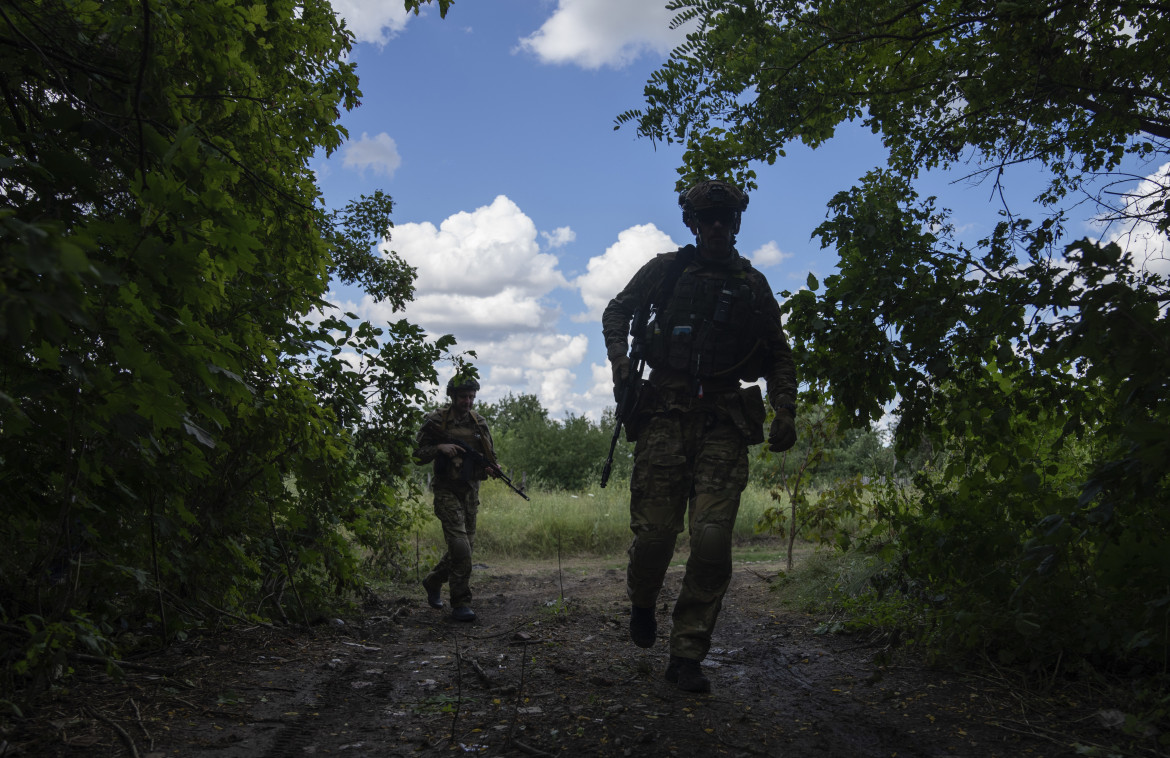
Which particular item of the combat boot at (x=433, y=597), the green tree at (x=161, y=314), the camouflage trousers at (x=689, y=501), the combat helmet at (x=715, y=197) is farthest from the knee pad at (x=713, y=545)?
the combat boot at (x=433, y=597)

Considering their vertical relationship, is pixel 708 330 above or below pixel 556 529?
above

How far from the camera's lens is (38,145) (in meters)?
2.32

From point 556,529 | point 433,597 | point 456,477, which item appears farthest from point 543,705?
point 556,529

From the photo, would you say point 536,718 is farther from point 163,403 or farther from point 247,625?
point 247,625

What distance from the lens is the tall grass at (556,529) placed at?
12.6 metres

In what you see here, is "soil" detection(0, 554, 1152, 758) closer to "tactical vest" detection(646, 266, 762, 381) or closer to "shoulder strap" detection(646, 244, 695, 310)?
"tactical vest" detection(646, 266, 762, 381)

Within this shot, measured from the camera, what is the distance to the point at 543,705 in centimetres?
320

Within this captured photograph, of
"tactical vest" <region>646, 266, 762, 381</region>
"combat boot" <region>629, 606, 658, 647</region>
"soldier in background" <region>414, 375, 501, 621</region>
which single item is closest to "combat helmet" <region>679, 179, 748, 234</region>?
"tactical vest" <region>646, 266, 762, 381</region>

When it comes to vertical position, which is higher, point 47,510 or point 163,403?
point 163,403

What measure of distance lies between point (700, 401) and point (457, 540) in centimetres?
331

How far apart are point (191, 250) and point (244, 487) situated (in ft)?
7.67

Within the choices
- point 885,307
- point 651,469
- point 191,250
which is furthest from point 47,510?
point 885,307

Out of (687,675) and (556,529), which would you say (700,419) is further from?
(556,529)

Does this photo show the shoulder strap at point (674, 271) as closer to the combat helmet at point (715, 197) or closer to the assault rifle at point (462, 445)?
Result: the combat helmet at point (715, 197)
